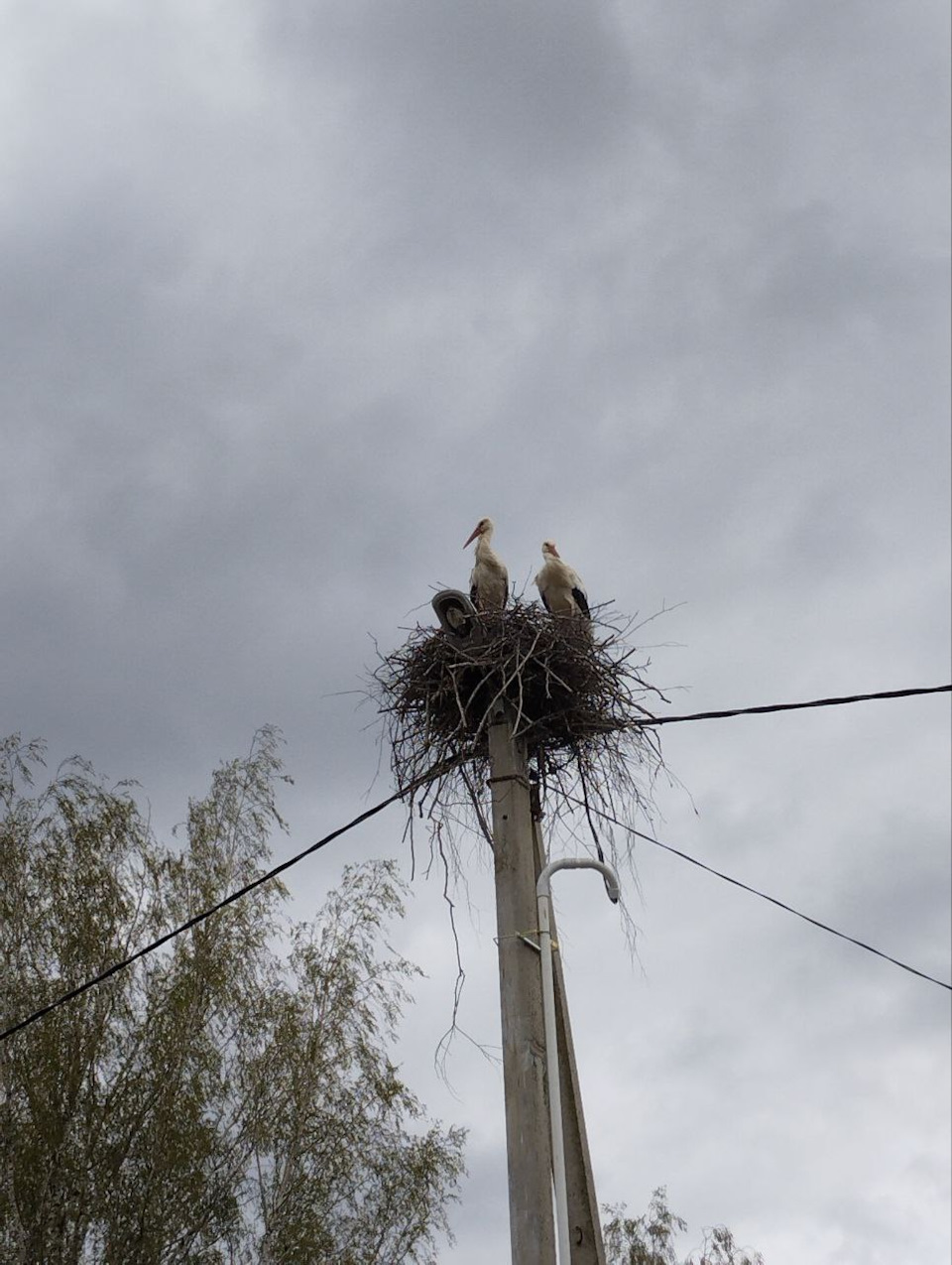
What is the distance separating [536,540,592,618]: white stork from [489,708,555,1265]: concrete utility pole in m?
1.38

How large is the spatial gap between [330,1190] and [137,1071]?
202 centimetres

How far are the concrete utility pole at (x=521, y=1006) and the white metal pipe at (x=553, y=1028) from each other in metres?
0.06

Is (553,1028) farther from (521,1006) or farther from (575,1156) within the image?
(575,1156)

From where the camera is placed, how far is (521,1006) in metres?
4.54

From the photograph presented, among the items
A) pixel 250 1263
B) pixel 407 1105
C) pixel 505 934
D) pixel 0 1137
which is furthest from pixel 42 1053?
pixel 505 934

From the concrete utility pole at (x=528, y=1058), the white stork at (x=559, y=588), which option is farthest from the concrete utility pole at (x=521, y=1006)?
the white stork at (x=559, y=588)

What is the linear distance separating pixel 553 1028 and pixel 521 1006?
0.17 metres

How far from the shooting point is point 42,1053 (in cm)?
1006

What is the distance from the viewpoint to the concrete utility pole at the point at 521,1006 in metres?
4.15

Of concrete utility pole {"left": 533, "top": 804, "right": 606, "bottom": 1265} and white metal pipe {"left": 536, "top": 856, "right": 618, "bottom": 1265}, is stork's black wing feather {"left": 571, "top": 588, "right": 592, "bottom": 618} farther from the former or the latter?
concrete utility pole {"left": 533, "top": 804, "right": 606, "bottom": 1265}

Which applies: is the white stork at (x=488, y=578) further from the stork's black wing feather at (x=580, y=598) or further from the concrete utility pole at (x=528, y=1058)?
the concrete utility pole at (x=528, y=1058)

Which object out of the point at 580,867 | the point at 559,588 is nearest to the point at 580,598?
the point at 559,588

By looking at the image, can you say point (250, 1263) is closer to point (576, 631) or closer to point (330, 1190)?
point (330, 1190)

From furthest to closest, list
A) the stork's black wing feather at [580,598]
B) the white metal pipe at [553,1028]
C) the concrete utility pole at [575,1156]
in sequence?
the stork's black wing feather at [580,598] < the concrete utility pole at [575,1156] < the white metal pipe at [553,1028]
